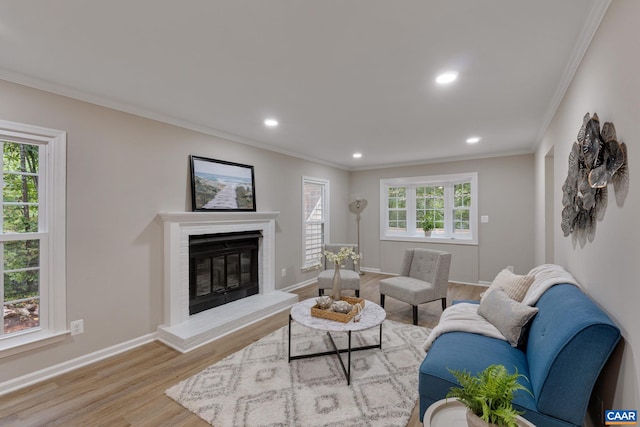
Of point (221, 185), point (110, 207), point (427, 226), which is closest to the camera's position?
point (110, 207)

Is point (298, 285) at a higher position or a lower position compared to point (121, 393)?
higher

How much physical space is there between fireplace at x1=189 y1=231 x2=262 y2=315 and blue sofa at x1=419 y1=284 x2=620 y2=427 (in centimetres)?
276

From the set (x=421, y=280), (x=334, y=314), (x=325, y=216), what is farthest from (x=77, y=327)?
(x=325, y=216)

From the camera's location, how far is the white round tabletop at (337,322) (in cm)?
231

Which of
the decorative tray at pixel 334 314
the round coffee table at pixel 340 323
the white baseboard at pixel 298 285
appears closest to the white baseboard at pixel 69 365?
the round coffee table at pixel 340 323

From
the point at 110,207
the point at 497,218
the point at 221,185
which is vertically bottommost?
the point at 497,218

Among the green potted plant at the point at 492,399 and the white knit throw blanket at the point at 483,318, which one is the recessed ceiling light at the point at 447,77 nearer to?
the white knit throw blanket at the point at 483,318

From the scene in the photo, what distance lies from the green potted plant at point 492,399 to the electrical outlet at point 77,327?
9.99 feet

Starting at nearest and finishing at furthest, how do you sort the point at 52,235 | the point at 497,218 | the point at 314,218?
the point at 52,235, the point at 497,218, the point at 314,218

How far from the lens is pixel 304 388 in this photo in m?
2.19

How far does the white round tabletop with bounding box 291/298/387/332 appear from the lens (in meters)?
2.31

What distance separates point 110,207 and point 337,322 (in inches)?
94.3

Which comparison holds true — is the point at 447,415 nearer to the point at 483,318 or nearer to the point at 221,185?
the point at 483,318

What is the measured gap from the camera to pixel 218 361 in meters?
2.61
